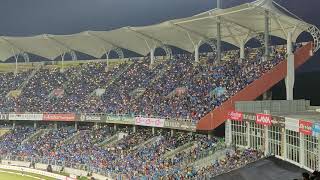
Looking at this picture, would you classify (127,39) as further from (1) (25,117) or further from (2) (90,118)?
(1) (25,117)

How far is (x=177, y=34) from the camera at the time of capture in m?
53.5

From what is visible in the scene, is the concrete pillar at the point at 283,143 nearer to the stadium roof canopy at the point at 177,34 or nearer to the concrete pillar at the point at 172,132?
the stadium roof canopy at the point at 177,34

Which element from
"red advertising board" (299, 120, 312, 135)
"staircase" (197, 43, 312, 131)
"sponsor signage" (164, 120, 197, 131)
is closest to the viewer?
"red advertising board" (299, 120, 312, 135)

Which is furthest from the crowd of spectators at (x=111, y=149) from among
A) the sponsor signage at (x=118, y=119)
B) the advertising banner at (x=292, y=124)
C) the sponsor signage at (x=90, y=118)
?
the advertising banner at (x=292, y=124)

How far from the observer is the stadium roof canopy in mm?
44688

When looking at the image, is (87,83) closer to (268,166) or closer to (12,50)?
(12,50)

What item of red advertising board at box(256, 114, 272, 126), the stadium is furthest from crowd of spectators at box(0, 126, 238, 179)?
red advertising board at box(256, 114, 272, 126)

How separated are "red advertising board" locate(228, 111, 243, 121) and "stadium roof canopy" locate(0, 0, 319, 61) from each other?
881 centimetres

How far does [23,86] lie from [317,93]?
36.5m

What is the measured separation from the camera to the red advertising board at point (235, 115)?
37.7 m

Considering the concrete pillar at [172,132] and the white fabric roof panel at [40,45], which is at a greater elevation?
the white fabric roof panel at [40,45]

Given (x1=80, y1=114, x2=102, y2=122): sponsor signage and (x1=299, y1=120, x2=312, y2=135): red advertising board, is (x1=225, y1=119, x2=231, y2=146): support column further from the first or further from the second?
(x1=80, y1=114, x2=102, y2=122): sponsor signage

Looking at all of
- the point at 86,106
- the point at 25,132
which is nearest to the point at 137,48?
the point at 86,106

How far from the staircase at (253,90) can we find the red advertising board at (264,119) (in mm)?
5954
